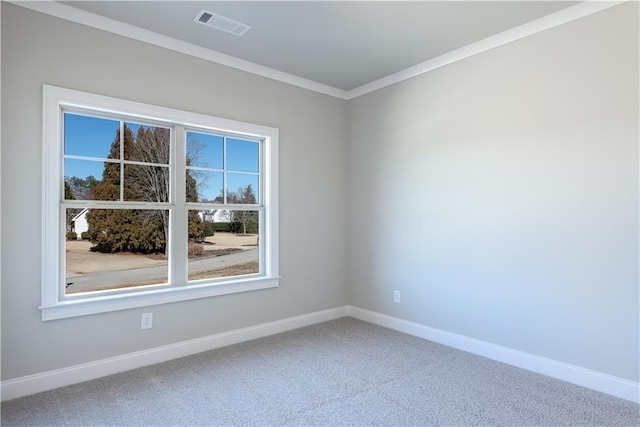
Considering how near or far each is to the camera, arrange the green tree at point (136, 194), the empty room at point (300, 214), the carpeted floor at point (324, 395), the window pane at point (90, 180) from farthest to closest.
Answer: the green tree at point (136, 194), the window pane at point (90, 180), the empty room at point (300, 214), the carpeted floor at point (324, 395)

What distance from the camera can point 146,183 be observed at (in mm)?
3023

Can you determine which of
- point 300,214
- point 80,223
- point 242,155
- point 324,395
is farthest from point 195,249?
point 324,395

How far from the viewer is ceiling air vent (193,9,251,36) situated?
2.65m

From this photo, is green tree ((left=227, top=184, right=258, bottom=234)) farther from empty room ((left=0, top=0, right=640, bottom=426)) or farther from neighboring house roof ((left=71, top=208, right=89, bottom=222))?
neighboring house roof ((left=71, top=208, right=89, bottom=222))

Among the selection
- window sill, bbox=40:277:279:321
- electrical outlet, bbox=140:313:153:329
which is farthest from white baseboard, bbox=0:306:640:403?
window sill, bbox=40:277:279:321

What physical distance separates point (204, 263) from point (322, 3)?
238cm

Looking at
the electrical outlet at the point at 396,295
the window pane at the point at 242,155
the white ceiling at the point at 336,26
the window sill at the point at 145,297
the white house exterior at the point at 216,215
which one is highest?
the white ceiling at the point at 336,26

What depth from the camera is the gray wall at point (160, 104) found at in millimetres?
2377

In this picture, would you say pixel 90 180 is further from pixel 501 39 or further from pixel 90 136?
pixel 501 39

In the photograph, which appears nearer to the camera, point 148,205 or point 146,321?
point 146,321

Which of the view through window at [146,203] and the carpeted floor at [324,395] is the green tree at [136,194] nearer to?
the view through window at [146,203]

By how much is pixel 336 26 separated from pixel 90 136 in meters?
2.09

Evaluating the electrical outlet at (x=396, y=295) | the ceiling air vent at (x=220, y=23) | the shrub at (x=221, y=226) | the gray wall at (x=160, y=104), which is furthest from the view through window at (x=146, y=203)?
the electrical outlet at (x=396, y=295)

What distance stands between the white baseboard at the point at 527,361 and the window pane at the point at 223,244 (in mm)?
1584
